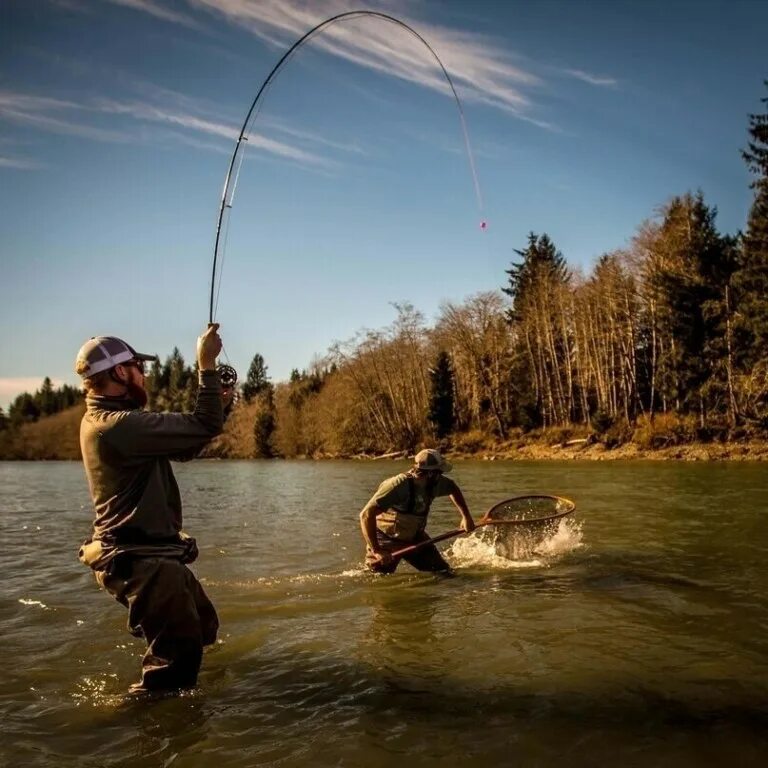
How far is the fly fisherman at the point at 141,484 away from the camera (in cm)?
434

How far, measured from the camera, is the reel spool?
4.68m

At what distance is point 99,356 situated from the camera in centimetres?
453

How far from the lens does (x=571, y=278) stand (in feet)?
183

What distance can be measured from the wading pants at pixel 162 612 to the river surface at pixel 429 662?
0.35 metres

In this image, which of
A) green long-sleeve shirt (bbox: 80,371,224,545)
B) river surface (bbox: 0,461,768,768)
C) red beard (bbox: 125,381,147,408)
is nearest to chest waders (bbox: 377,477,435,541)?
river surface (bbox: 0,461,768,768)

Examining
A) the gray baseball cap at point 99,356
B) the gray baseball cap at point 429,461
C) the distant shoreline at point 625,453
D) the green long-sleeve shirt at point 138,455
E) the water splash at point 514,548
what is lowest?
the distant shoreline at point 625,453

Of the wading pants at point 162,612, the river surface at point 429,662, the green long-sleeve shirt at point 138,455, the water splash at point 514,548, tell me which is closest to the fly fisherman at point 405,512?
the river surface at point 429,662

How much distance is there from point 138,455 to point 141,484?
287mm

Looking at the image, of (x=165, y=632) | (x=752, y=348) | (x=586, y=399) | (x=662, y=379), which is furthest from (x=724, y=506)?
(x=586, y=399)

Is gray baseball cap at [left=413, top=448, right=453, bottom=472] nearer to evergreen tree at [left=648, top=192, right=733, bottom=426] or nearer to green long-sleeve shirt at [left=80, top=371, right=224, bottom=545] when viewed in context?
green long-sleeve shirt at [left=80, top=371, right=224, bottom=545]

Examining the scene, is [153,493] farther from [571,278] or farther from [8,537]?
[571,278]

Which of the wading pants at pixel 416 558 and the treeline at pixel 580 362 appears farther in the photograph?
the treeline at pixel 580 362

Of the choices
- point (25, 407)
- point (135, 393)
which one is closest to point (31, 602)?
point (135, 393)

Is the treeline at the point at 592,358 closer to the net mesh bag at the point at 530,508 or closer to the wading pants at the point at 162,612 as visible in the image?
the net mesh bag at the point at 530,508
